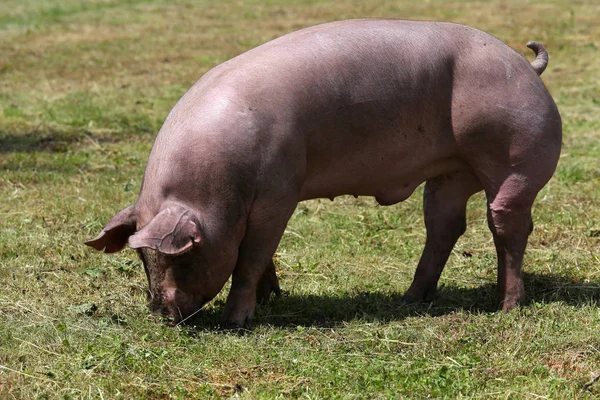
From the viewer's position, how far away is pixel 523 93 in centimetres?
611

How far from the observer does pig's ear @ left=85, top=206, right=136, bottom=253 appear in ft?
18.9

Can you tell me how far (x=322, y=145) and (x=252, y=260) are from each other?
791mm

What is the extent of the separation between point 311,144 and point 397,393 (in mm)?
1604

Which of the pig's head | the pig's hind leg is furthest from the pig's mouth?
the pig's hind leg

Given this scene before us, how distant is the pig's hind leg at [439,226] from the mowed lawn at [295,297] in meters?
0.15

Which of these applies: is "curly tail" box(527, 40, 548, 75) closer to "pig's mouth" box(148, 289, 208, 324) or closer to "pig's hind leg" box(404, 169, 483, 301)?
"pig's hind leg" box(404, 169, 483, 301)

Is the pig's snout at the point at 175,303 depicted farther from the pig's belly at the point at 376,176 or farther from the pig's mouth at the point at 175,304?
the pig's belly at the point at 376,176

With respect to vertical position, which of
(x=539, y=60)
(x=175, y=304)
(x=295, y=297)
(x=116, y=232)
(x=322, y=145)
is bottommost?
(x=295, y=297)

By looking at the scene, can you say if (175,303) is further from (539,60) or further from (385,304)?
(539,60)

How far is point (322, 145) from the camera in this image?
230 inches

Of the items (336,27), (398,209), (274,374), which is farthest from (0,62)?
(274,374)

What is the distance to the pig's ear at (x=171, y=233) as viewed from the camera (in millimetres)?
5398

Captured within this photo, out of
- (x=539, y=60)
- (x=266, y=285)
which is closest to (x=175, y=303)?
(x=266, y=285)

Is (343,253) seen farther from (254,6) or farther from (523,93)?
(254,6)
